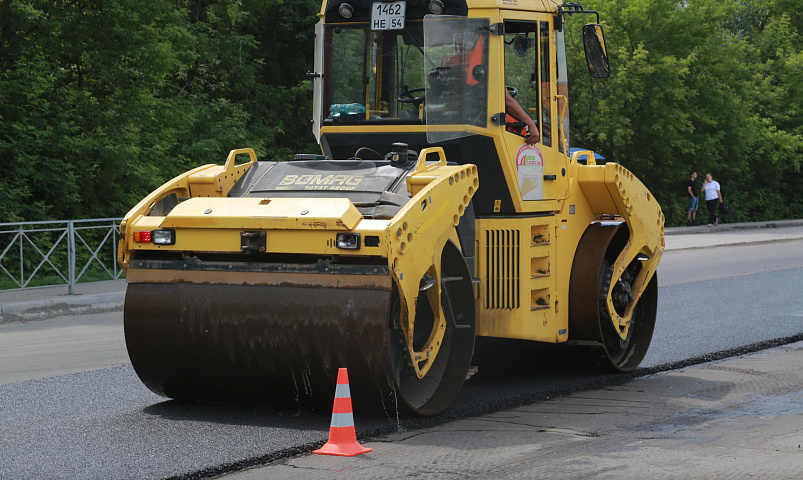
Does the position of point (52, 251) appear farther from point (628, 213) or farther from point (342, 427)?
point (342, 427)

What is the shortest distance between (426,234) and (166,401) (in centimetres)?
224

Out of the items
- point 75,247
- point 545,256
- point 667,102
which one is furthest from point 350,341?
point 667,102

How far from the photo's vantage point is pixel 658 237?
31.2 feet

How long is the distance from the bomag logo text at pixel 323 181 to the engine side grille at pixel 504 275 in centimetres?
129

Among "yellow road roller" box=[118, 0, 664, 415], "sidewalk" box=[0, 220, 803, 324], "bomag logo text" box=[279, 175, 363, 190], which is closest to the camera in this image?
"yellow road roller" box=[118, 0, 664, 415]

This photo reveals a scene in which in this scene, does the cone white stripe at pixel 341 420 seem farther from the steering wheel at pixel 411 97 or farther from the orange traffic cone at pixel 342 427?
the steering wheel at pixel 411 97

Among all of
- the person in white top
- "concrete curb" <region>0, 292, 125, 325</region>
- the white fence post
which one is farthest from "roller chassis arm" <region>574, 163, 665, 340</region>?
the person in white top

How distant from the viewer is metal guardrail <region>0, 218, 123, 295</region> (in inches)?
570

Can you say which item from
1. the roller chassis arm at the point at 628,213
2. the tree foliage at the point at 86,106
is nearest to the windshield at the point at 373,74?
the roller chassis arm at the point at 628,213

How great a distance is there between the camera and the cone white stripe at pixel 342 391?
20.0 feet

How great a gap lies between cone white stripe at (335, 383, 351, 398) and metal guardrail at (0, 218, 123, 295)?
9119mm

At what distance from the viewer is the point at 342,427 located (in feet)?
20.1

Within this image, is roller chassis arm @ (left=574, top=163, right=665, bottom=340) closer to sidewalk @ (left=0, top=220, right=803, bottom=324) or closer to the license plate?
the license plate

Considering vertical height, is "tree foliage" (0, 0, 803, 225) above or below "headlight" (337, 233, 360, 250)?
above
